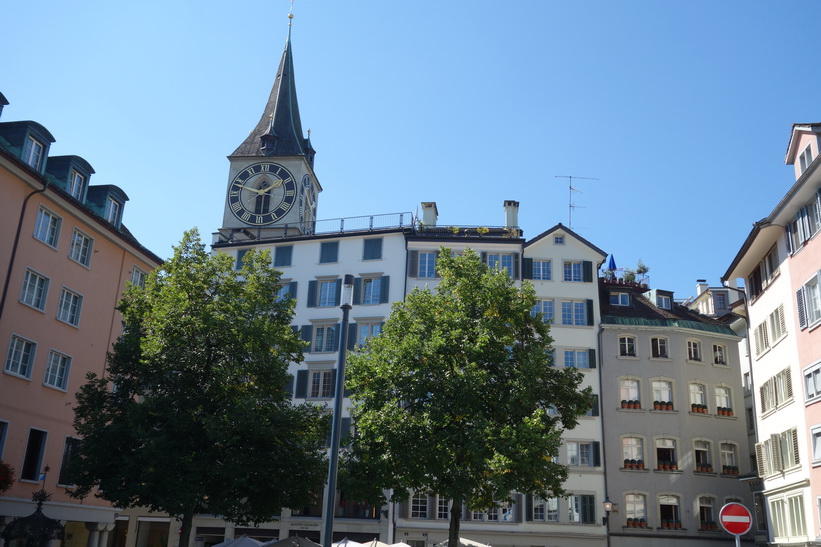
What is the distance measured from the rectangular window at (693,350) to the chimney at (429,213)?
1801 centimetres

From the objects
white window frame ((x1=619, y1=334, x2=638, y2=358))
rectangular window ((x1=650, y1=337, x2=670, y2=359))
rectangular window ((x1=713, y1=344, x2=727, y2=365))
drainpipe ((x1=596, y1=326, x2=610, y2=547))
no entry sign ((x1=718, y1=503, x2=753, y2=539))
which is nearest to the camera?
no entry sign ((x1=718, y1=503, x2=753, y2=539))

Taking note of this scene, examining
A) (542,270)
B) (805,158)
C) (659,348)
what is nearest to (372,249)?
(542,270)

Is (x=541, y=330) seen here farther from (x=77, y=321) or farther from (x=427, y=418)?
(x=77, y=321)

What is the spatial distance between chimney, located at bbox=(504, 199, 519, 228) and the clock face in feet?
75.9

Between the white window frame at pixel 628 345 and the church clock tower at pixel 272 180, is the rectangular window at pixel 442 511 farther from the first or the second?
the church clock tower at pixel 272 180

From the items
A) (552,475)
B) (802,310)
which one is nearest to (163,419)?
(552,475)

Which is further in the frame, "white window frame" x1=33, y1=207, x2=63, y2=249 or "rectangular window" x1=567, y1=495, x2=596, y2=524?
"rectangular window" x1=567, y1=495, x2=596, y2=524

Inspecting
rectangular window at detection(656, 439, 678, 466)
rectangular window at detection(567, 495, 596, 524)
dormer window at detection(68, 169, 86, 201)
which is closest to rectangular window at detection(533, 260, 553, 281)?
rectangular window at detection(656, 439, 678, 466)

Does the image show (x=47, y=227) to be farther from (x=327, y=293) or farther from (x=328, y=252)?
(x=328, y=252)

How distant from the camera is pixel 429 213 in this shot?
183 ft

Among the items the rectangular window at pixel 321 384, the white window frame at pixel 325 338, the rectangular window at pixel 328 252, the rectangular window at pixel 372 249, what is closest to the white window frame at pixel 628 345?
the rectangular window at pixel 372 249

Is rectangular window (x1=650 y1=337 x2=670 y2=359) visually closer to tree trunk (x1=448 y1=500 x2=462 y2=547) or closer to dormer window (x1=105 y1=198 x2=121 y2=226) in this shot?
tree trunk (x1=448 y1=500 x2=462 y2=547)

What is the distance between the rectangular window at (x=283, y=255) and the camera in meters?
54.2

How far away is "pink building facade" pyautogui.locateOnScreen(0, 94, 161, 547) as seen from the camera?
32.6 meters
